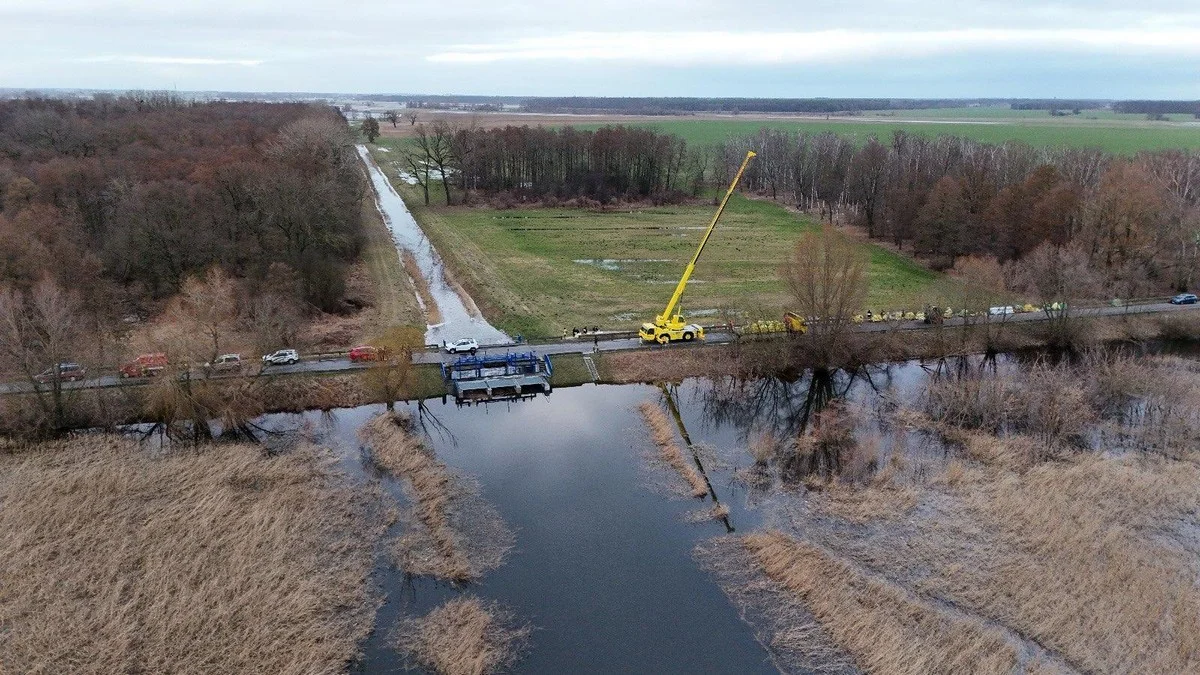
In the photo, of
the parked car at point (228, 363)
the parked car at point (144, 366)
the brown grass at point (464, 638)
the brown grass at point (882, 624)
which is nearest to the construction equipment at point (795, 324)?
the brown grass at point (882, 624)

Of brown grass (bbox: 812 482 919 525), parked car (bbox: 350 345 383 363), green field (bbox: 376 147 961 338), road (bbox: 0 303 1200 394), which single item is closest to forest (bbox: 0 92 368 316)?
road (bbox: 0 303 1200 394)

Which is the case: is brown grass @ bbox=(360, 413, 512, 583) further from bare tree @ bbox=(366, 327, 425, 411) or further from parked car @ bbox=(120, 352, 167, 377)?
parked car @ bbox=(120, 352, 167, 377)

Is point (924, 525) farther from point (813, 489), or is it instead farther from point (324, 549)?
point (324, 549)

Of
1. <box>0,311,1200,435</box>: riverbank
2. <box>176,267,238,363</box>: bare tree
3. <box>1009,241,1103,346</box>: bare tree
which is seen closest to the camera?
<box>0,311,1200,435</box>: riverbank

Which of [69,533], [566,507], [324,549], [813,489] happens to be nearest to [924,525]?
[813,489]

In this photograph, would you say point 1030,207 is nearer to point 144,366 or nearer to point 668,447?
point 668,447

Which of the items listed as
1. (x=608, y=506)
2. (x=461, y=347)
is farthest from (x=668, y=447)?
(x=461, y=347)
